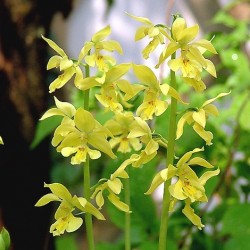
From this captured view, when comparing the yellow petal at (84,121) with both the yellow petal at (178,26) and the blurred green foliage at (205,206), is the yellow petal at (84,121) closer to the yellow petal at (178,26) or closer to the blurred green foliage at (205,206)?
the yellow petal at (178,26)

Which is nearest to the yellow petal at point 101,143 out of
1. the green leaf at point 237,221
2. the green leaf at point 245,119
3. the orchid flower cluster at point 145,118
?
the orchid flower cluster at point 145,118

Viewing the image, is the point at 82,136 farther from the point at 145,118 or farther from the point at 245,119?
the point at 245,119

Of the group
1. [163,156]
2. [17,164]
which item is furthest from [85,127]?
[17,164]

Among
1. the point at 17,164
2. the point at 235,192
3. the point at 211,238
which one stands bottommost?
the point at 235,192

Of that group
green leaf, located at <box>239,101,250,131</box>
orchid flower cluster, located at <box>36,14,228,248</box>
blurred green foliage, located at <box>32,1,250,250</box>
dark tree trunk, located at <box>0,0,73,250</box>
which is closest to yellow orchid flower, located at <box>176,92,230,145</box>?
orchid flower cluster, located at <box>36,14,228,248</box>

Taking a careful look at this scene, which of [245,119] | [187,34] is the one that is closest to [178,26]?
[187,34]

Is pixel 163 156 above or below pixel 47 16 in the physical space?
below

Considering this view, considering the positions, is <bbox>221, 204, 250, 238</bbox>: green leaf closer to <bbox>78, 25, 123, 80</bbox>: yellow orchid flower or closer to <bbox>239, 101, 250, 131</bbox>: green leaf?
<bbox>239, 101, 250, 131</bbox>: green leaf

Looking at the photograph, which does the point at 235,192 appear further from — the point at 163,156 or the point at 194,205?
the point at 194,205
